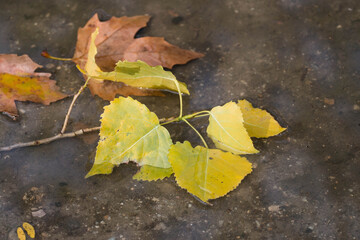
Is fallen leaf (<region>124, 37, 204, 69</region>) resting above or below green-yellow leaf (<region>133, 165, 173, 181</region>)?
above

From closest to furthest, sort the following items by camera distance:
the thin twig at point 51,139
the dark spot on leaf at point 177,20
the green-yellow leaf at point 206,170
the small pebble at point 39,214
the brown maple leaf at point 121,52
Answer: the green-yellow leaf at point 206,170
the small pebble at point 39,214
the thin twig at point 51,139
the brown maple leaf at point 121,52
the dark spot on leaf at point 177,20

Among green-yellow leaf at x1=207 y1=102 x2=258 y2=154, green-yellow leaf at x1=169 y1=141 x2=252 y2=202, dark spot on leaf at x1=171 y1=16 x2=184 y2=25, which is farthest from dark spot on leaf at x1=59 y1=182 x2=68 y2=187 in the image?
dark spot on leaf at x1=171 y1=16 x2=184 y2=25

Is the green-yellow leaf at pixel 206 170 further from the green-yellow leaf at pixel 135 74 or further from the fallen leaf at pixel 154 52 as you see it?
the fallen leaf at pixel 154 52

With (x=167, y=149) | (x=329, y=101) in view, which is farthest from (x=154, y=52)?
(x=329, y=101)

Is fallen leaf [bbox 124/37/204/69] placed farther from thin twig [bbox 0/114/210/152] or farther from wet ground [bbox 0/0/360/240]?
thin twig [bbox 0/114/210/152]

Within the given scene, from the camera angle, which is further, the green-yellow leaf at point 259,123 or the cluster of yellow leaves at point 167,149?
the green-yellow leaf at point 259,123

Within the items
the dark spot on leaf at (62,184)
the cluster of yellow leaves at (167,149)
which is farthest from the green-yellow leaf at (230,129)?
the dark spot on leaf at (62,184)

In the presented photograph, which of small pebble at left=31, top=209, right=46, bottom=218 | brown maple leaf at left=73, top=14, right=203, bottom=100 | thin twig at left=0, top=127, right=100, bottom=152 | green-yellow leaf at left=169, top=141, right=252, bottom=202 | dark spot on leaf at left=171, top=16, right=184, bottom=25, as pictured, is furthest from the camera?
dark spot on leaf at left=171, top=16, right=184, bottom=25
